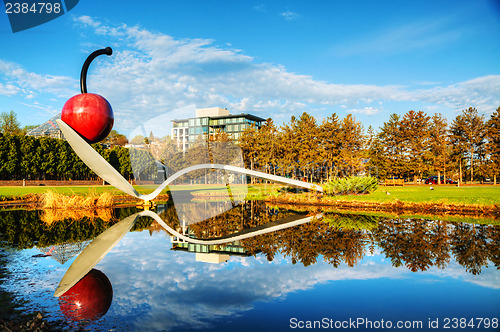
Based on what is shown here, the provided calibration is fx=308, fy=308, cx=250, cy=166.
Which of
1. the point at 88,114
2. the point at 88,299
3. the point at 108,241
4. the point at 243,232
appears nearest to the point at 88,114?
the point at 88,114

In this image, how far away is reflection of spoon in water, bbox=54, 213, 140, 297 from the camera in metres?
5.52

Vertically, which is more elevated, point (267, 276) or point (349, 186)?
point (349, 186)

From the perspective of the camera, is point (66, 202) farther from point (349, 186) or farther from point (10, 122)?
point (10, 122)

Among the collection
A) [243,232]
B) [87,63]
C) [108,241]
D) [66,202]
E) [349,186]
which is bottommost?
[243,232]

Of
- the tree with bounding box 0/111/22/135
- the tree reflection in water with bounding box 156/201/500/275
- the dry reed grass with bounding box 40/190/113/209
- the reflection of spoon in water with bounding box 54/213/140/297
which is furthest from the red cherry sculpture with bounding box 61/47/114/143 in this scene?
the tree with bounding box 0/111/22/135

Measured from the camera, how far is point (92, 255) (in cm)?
750

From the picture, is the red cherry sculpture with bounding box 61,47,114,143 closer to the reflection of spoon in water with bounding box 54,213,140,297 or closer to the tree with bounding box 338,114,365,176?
the reflection of spoon in water with bounding box 54,213,140,297

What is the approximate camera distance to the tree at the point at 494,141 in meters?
38.2

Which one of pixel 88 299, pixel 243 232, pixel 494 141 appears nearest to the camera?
pixel 88 299

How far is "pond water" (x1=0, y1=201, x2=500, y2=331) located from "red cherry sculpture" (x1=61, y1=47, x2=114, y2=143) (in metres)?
3.12

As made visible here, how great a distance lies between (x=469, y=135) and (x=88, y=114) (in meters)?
47.3

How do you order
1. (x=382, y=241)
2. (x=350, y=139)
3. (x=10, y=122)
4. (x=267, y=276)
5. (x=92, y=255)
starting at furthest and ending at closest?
(x=10, y=122) < (x=350, y=139) < (x=382, y=241) < (x=92, y=255) < (x=267, y=276)

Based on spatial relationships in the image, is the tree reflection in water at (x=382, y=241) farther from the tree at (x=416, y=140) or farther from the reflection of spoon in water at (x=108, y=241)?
the tree at (x=416, y=140)

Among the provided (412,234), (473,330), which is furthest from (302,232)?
(473,330)
